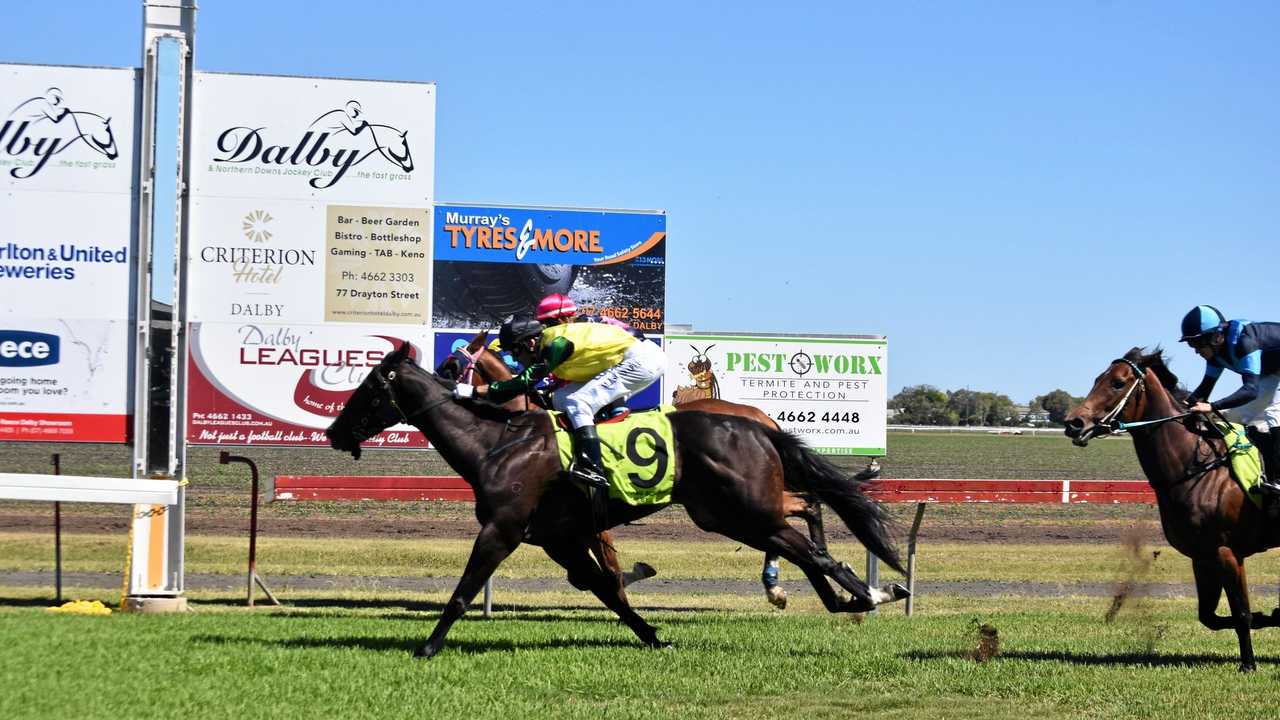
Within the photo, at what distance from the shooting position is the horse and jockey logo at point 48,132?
13.0m

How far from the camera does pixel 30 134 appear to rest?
13.1 m

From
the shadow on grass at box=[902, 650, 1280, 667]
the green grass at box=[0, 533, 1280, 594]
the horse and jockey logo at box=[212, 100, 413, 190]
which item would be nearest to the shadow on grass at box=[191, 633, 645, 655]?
the shadow on grass at box=[902, 650, 1280, 667]

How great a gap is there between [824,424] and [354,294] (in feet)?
17.3

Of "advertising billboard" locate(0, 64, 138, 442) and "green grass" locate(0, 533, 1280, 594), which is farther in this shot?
"green grass" locate(0, 533, 1280, 594)

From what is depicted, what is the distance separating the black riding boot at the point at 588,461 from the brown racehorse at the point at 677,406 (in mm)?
1928

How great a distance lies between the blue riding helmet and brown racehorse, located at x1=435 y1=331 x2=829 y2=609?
3118mm

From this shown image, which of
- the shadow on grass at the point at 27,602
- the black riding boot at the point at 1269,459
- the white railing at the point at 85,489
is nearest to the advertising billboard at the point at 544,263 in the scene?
the white railing at the point at 85,489

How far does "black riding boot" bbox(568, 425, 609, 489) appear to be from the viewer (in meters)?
9.55

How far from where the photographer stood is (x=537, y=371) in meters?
9.80

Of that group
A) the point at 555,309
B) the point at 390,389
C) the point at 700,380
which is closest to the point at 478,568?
the point at 390,389

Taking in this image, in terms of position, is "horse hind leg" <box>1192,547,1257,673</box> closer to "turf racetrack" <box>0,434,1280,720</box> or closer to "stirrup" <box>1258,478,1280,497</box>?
"turf racetrack" <box>0,434,1280,720</box>

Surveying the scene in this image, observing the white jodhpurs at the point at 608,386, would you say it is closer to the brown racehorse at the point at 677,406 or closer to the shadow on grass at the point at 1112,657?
the brown racehorse at the point at 677,406

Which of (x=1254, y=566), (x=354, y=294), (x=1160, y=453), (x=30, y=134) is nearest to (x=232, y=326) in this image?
(x=354, y=294)

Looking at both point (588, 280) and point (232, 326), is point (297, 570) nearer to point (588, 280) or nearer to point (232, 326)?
point (232, 326)
